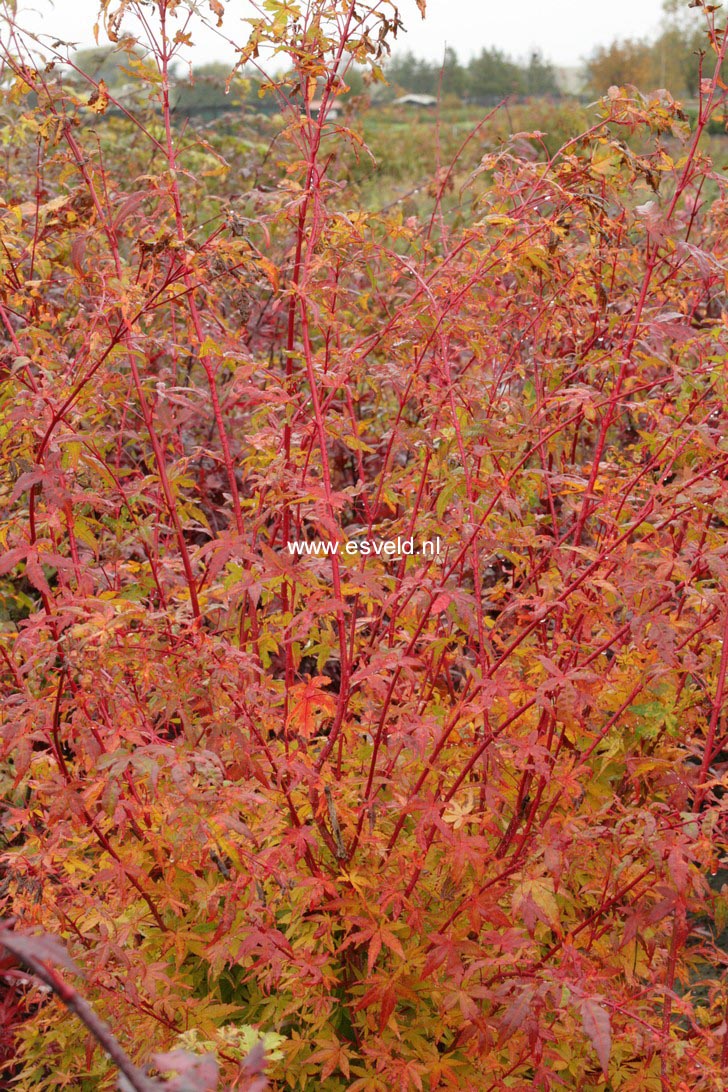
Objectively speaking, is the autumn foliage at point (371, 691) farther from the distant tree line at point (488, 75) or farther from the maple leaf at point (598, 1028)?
the distant tree line at point (488, 75)

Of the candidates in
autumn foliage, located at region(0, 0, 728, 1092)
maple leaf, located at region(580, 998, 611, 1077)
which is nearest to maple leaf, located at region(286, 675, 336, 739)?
autumn foliage, located at region(0, 0, 728, 1092)

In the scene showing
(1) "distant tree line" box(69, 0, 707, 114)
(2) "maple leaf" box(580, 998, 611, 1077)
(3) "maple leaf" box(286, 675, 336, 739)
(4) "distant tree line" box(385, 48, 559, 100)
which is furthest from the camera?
(4) "distant tree line" box(385, 48, 559, 100)

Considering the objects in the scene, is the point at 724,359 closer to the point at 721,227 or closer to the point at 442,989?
the point at 442,989

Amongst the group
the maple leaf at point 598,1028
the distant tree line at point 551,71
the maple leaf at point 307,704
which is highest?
the distant tree line at point 551,71

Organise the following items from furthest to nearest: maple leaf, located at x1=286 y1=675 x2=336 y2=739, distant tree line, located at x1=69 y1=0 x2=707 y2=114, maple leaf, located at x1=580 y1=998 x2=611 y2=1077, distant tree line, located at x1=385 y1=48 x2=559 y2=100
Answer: distant tree line, located at x1=385 y1=48 x2=559 y2=100, distant tree line, located at x1=69 y1=0 x2=707 y2=114, maple leaf, located at x1=286 y1=675 x2=336 y2=739, maple leaf, located at x1=580 y1=998 x2=611 y2=1077

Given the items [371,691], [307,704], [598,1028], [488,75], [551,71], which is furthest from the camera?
[488,75]

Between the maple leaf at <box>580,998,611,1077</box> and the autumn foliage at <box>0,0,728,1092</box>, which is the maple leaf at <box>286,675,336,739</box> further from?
the maple leaf at <box>580,998,611,1077</box>

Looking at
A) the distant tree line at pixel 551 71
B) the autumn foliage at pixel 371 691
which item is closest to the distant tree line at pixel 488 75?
the distant tree line at pixel 551 71

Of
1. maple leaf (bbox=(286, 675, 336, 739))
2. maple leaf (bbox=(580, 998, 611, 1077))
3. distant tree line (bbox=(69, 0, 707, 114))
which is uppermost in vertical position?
distant tree line (bbox=(69, 0, 707, 114))

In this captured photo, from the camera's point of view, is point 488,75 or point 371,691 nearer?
point 371,691

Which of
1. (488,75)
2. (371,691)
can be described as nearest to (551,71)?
A: (488,75)

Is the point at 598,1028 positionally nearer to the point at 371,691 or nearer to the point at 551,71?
the point at 371,691

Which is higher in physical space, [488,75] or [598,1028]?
[488,75]

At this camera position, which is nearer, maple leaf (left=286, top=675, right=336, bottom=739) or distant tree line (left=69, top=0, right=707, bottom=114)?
maple leaf (left=286, top=675, right=336, bottom=739)
